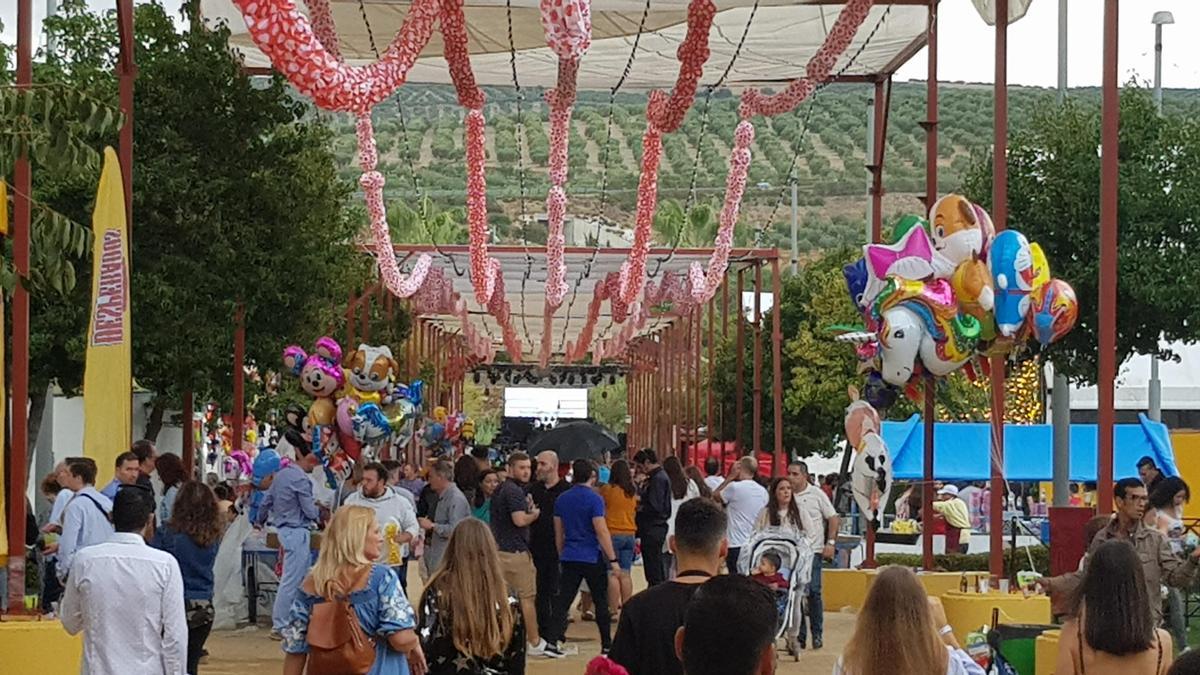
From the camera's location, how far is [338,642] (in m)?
8.06

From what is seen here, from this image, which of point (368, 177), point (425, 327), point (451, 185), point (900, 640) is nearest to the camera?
point (900, 640)

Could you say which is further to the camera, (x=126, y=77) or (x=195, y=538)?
(x=126, y=77)

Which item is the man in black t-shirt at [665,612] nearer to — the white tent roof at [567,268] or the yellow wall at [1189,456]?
the yellow wall at [1189,456]

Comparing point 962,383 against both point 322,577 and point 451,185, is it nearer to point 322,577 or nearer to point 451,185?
point 322,577

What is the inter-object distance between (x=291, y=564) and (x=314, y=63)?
17.1ft

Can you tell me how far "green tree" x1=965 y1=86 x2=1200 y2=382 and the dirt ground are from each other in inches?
317

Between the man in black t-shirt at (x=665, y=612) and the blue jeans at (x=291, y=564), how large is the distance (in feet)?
29.8

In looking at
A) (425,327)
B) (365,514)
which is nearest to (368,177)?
(365,514)

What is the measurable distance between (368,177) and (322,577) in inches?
517

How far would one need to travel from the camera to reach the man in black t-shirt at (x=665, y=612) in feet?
22.4

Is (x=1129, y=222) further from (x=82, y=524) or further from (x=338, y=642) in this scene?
(x=338, y=642)

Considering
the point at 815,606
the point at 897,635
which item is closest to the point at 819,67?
the point at 815,606

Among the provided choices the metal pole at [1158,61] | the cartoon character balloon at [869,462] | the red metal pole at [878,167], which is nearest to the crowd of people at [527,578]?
the cartoon character balloon at [869,462]

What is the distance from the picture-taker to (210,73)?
69.1 ft
